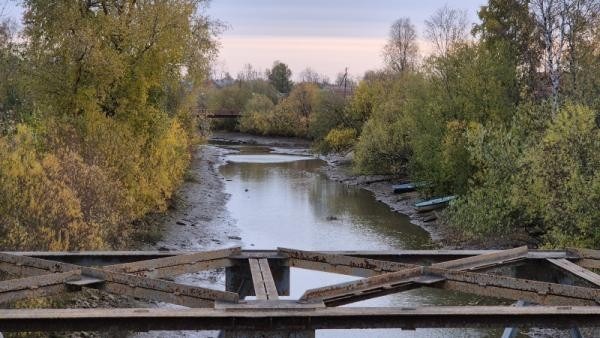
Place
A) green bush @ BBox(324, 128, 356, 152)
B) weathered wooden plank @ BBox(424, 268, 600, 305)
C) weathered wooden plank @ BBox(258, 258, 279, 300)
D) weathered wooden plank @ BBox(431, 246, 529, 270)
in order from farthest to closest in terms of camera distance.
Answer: green bush @ BBox(324, 128, 356, 152) < weathered wooden plank @ BBox(431, 246, 529, 270) < weathered wooden plank @ BBox(424, 268, 600, 305) < weathered wooden plank @ BBox(258, 258, 279, 300)

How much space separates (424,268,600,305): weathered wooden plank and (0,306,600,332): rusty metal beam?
2.84 ft

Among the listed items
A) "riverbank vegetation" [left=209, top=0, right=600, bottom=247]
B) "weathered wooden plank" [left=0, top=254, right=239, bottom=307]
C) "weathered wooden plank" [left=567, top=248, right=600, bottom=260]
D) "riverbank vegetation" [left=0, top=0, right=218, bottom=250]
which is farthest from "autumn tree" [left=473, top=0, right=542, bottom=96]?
"weathered wooden plank" [left=0, top=254, right=239, bottom=307]

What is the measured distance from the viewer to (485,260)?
8.02 meters

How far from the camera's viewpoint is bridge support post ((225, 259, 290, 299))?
7.99m

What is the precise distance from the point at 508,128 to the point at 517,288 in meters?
26.6

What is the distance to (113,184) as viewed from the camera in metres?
18.8

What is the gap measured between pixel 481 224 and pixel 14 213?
639 inches

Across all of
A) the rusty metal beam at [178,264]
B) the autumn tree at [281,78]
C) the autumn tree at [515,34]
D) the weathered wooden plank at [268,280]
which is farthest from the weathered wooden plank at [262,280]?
the autumn tree at [281,78]

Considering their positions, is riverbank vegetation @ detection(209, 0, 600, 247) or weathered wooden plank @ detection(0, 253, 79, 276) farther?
riverbank vegetation @ detection(209, 0, 600, 247)

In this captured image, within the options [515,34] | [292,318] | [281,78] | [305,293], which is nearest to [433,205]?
[515,34]

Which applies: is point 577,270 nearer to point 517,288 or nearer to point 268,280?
point 517,288

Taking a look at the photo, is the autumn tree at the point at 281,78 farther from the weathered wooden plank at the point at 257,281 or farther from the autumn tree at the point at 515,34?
the weathered wooden plank at the point at 257,281

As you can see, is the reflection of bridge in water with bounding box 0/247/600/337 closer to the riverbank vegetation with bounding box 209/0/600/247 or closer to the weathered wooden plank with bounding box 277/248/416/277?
the weathered wooden plank with bounding box 277/248/416/277

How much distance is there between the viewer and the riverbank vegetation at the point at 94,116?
47.3 feet
